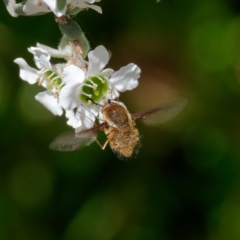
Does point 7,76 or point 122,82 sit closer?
point 122,82

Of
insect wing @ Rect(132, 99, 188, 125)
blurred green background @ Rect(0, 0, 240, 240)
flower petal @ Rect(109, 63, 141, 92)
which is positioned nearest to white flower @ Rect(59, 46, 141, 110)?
flower petal @ Rect(109, 63, 141, 92)

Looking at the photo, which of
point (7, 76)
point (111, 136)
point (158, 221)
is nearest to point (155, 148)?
point (158, 221)

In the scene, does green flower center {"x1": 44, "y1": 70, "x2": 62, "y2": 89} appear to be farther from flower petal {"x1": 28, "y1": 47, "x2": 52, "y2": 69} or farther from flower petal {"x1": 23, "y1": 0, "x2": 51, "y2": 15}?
flower petal {"x1": 23, "y1": 0, "x2": 51, "y2": 15}

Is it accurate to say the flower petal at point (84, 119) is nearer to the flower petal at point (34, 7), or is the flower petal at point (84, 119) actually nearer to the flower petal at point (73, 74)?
the flower petal at point (73, 74)

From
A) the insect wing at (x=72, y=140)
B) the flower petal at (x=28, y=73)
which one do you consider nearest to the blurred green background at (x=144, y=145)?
the flower petal at (x=28, y=73)

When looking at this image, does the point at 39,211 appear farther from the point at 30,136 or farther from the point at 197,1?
the point at 197,1

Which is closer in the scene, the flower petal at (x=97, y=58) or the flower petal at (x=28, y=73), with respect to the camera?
the flower petal at (x=97, y=58)
